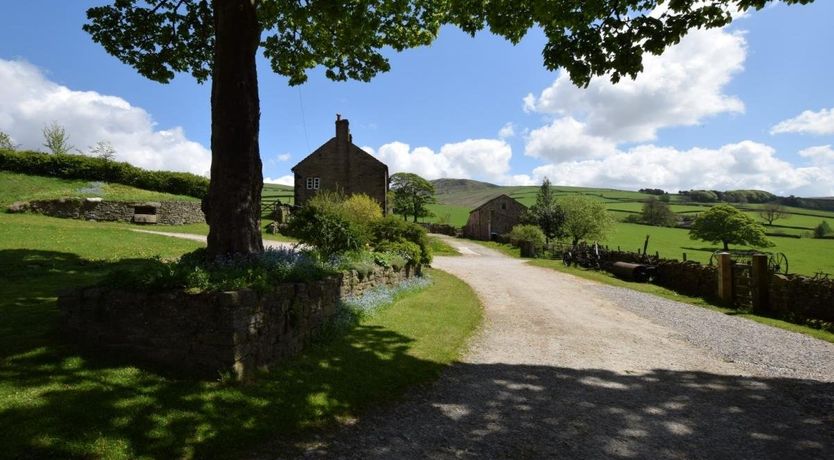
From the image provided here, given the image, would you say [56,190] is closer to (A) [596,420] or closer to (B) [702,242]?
(A) [596,420]

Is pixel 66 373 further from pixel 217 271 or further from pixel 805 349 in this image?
pixel 805 349

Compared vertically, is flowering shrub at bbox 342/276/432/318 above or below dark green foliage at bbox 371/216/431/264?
below

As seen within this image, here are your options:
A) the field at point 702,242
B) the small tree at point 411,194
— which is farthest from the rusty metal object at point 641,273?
the small tree at point 411,194

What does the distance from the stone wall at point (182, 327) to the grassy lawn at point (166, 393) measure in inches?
9.9

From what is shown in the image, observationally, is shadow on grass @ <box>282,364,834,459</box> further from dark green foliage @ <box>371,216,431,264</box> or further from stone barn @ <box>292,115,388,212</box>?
stone barn @ <box>292,115,388,212</box>

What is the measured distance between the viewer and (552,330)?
37.0ft

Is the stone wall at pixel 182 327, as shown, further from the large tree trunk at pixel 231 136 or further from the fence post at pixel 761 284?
the fence post at pixel 761 284

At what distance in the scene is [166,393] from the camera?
5.52m

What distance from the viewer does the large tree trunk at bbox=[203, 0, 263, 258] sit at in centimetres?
872

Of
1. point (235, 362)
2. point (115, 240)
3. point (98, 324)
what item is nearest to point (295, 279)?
point (235, 362)

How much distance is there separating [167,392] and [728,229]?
7817 centimetres

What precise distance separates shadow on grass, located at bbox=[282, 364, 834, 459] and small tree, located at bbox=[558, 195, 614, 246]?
45.5 meters

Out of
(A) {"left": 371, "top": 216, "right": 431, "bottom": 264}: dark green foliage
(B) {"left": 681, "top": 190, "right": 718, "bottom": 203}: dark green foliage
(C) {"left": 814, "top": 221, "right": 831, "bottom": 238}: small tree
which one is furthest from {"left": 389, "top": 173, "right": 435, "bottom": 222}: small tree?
(B) {"left": 681, "top": 190, "right": 718, "bottom": 203}: dark green foliage

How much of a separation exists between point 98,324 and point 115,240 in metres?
13.5
